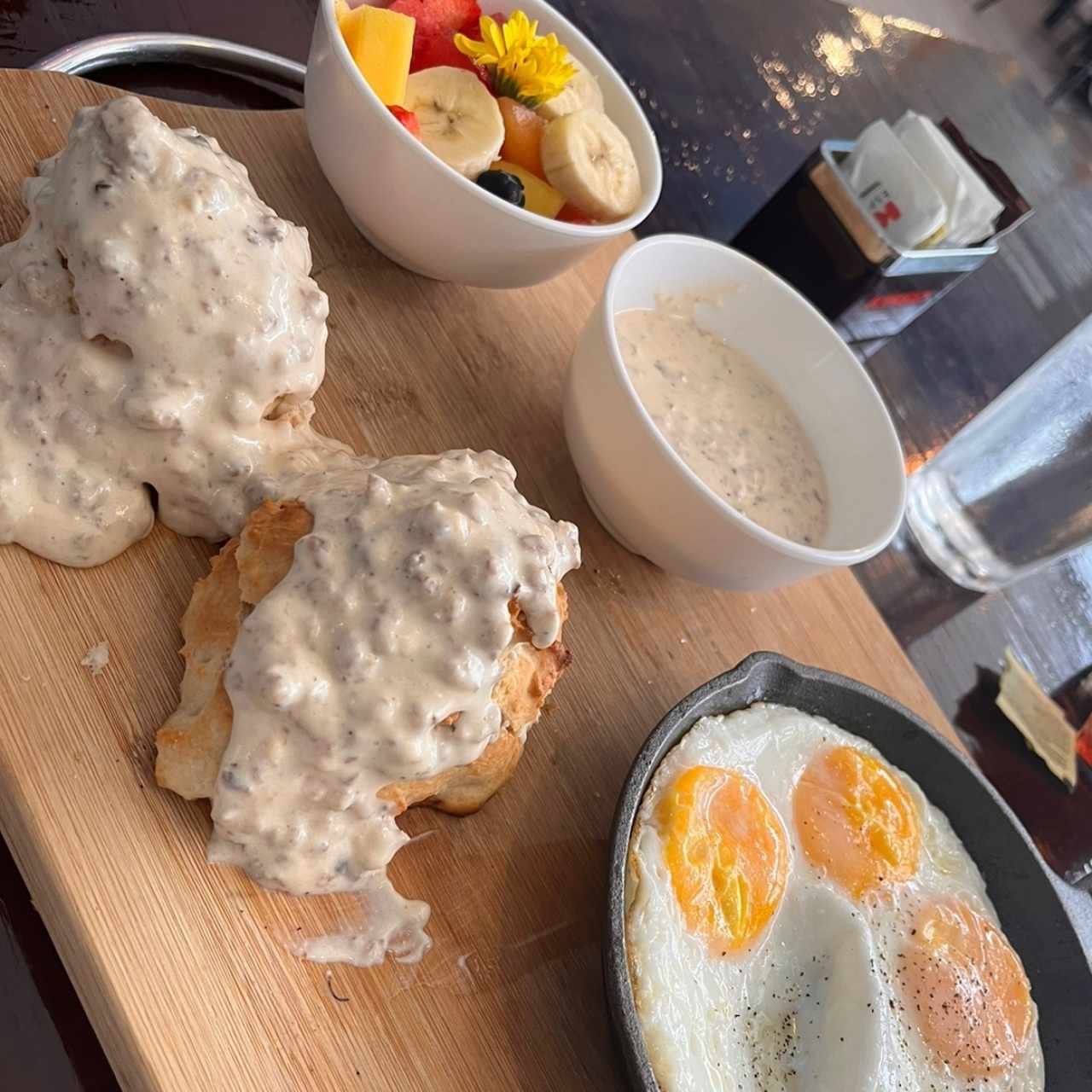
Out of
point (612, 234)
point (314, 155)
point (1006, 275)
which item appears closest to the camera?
point (612, 234)

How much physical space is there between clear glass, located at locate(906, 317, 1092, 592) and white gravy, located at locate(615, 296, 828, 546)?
770 millimetres

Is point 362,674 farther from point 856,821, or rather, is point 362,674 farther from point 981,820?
point 981,820

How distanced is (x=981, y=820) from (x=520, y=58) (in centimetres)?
155

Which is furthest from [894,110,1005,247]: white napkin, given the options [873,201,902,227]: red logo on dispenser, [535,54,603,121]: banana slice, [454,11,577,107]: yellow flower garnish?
[454,11,577,107]: yellow flower garnish

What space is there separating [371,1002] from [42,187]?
1174mm

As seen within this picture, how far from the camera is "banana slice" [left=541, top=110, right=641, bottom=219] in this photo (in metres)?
1.72

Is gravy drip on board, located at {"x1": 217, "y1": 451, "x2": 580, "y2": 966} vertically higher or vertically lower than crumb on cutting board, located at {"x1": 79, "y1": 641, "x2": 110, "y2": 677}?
higher

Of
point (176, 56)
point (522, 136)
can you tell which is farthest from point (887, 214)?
point (176, 56)

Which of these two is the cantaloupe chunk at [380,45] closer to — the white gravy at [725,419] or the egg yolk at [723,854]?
the white gravy at [725,419]

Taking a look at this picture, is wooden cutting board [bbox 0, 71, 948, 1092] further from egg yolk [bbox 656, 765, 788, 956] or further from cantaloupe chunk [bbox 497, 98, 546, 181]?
cantaloupe chunk [bbox 497, 98, 546, 181]

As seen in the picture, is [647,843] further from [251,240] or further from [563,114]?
[563,114]

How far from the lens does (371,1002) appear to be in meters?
1.31

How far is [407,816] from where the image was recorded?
1449 millimetres

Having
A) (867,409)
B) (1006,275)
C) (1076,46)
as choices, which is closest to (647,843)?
(867,409)
